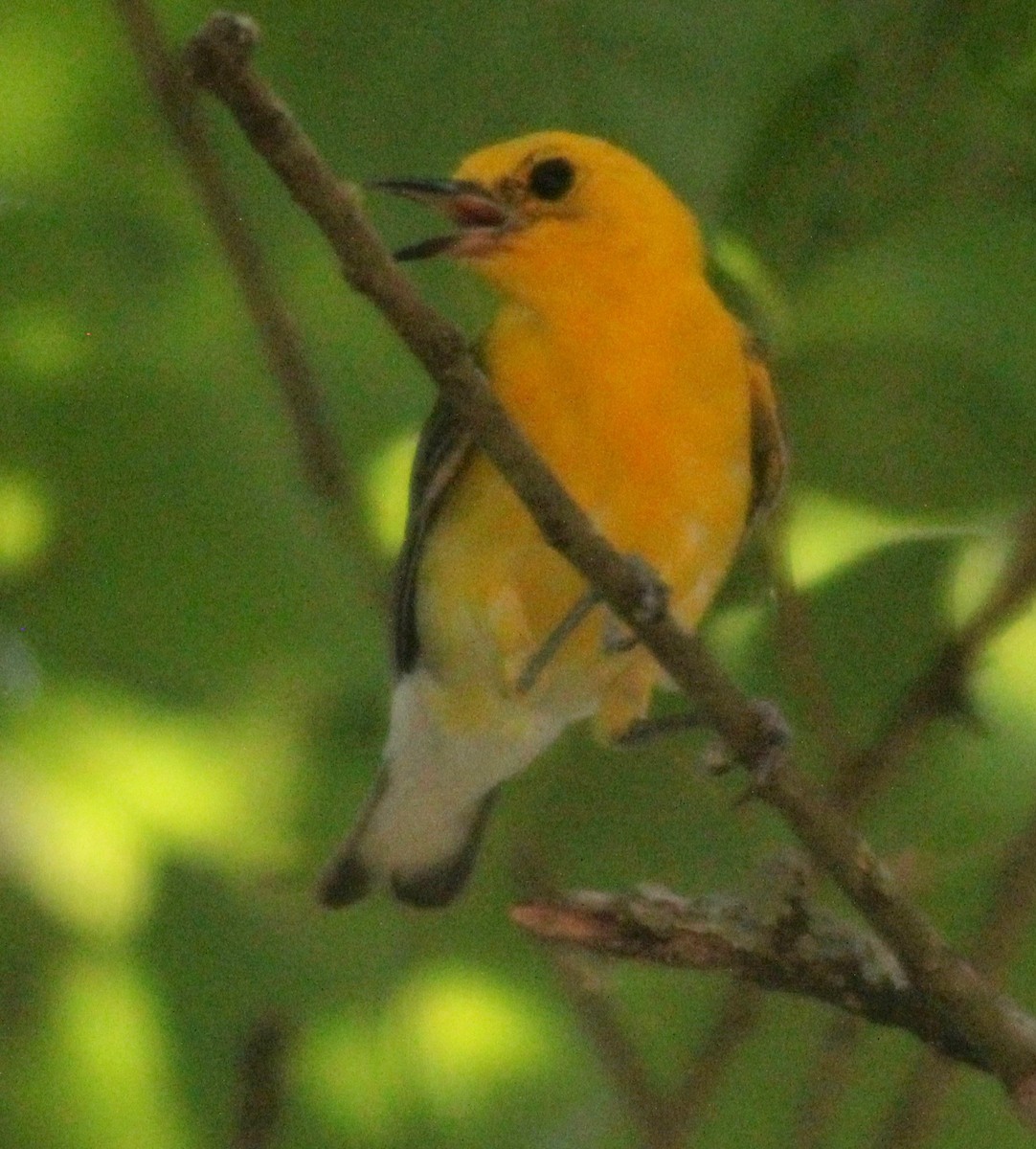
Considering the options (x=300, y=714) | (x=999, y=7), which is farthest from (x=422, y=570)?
(x=999, y=7)

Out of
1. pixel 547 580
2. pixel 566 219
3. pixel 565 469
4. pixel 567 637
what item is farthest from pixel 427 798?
pixel 566 219

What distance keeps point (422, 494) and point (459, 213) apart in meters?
0.48

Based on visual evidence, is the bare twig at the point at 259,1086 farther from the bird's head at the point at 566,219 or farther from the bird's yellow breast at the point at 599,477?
the bird's head at the point at 566,219

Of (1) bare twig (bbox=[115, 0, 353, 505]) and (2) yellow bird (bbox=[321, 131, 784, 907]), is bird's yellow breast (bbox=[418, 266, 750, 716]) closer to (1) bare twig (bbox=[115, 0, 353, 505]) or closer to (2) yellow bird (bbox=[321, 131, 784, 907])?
(2) yellow bird (bbox=[321, 131, 784, 907])

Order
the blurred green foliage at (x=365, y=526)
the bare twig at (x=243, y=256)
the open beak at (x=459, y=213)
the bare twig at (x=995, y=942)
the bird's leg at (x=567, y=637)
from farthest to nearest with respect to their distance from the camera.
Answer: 1. the bird's leg at (x=567, y=637)
2. the bare twig at (x=995, y=942)
3. the open beak at (x=459, y=213)
4. the blurred green foliage at (x=365, y=526)
5. the bare twig at (x=243, y=256)

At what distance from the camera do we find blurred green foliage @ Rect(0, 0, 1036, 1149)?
8.02 feet

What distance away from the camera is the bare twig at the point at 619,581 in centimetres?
183

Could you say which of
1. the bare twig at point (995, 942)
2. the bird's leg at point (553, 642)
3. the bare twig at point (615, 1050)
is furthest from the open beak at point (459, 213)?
the bare twig at point (995, 942)

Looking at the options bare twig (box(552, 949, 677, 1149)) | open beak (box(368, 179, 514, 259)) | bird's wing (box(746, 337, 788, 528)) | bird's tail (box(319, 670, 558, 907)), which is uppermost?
open beak (box(368, 179, 514, 259))

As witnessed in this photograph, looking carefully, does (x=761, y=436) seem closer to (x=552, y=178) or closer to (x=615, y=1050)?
(x=552, y=178)

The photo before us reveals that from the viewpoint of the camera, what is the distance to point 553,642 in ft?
12.4

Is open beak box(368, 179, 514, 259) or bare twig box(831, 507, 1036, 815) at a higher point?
open beak box(368, 179, 514, 259)

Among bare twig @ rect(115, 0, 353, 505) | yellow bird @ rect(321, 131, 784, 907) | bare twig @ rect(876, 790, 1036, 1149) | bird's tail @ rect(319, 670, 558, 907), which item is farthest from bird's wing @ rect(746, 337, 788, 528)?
bare twig @ rect(115, 0, 353, 505)

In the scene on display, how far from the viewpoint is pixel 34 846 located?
2.74 metres
